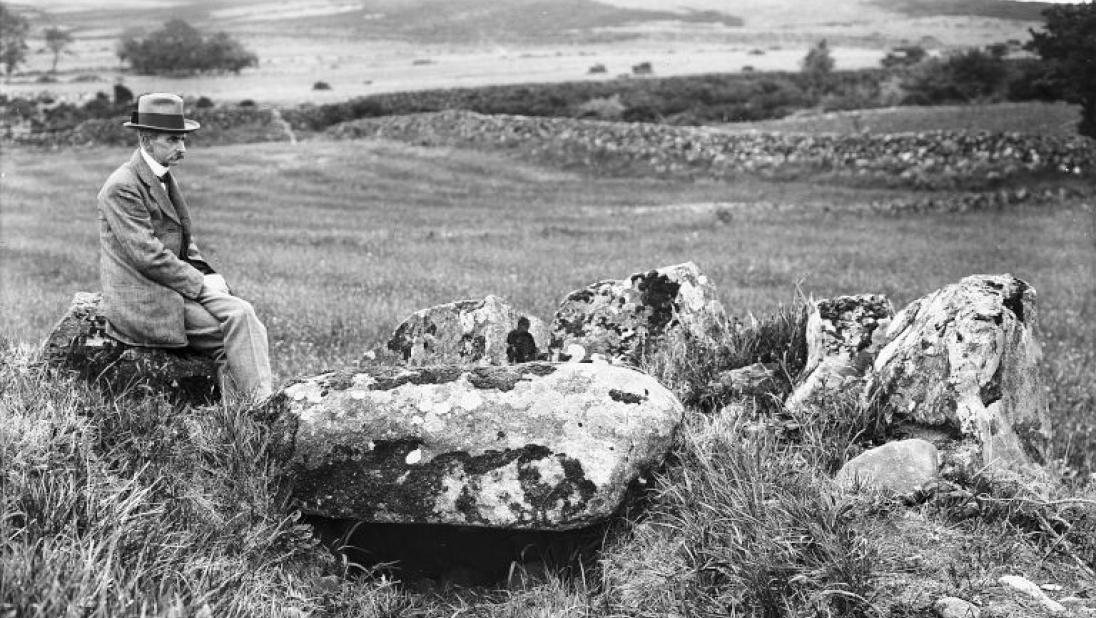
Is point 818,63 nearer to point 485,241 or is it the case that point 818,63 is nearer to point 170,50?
point 170,50

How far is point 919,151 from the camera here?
Answer: 3509cm

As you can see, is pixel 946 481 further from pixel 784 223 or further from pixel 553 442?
pixel 784 223

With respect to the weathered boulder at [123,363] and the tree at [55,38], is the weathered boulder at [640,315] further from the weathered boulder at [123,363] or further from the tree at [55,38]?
the tree at [55,38]

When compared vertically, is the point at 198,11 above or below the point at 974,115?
above

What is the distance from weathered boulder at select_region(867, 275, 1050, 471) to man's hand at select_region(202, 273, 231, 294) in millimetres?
5300

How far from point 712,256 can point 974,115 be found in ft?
86.6

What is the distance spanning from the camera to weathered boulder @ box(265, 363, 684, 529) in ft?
18.7

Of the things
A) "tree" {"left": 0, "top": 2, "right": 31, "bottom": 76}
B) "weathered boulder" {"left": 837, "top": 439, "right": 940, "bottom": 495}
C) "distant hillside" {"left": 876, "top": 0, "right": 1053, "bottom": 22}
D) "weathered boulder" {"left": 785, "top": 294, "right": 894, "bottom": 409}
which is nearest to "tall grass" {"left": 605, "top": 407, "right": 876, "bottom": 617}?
"weathered boulder" {"left": 837, "top": 439, "right": 940, "bottom": 495}

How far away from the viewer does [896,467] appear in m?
6.12

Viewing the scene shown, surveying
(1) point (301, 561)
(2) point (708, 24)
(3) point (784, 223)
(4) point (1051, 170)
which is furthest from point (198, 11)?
(2) point (708, 24)

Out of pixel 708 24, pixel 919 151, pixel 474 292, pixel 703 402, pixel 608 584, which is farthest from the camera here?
pixel 708 24

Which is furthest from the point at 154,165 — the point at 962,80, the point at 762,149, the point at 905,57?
the point at 905,57

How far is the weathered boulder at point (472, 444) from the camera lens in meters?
5.69

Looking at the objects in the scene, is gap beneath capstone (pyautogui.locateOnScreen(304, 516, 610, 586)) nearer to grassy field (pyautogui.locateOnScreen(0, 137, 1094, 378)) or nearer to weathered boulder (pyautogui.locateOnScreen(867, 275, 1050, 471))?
weathered boulder (pyautogui.locateOnScreen(867, 275, 1050, 471))
